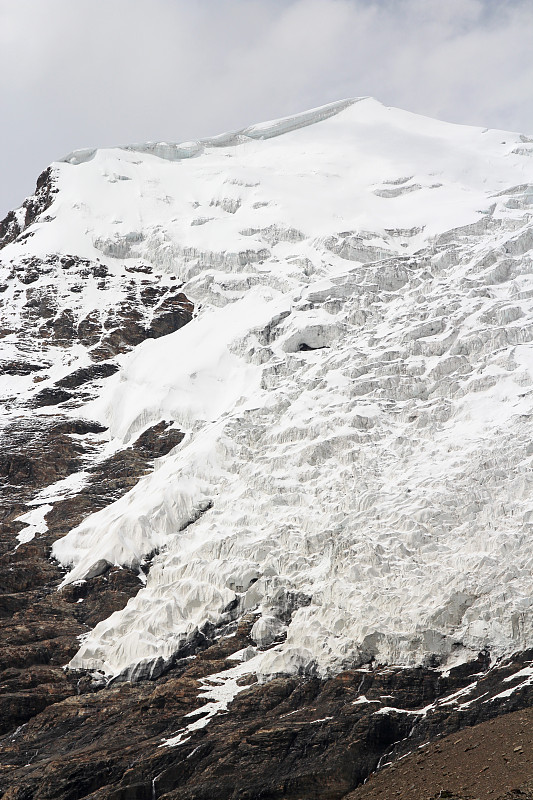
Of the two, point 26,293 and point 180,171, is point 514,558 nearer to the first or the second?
point 26,293

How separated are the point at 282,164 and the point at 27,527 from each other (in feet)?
277

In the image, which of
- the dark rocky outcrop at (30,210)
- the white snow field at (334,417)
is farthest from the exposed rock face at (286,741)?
the dark rocky outcrop at (30,210)

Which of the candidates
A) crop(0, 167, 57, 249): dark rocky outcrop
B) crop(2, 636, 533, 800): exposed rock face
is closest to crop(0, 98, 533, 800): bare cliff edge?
crop(2, 636, 533, 800): exposed rock face

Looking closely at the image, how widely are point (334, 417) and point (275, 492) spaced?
950 centimetres

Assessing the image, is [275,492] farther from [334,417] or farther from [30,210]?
[30,210]

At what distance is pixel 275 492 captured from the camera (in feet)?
256

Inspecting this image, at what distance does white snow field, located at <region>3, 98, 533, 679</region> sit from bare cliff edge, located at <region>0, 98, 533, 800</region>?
254 mm

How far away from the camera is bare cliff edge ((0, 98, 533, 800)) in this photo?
190ft

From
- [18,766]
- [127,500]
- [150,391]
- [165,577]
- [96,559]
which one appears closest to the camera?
[18,766]

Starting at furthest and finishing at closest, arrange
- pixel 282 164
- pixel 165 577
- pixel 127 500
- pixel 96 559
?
pixel 282 164, pixel 127 500, pixel 96 559, pixel 165 577

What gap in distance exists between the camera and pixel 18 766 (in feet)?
198

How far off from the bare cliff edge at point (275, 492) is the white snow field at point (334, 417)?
10.0 inches

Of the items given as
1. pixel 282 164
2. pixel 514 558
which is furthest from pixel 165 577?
pixel 282 164

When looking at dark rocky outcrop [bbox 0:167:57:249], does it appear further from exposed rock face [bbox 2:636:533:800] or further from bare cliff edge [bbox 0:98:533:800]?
exposed rock face [bbox 2:636:533:800]
